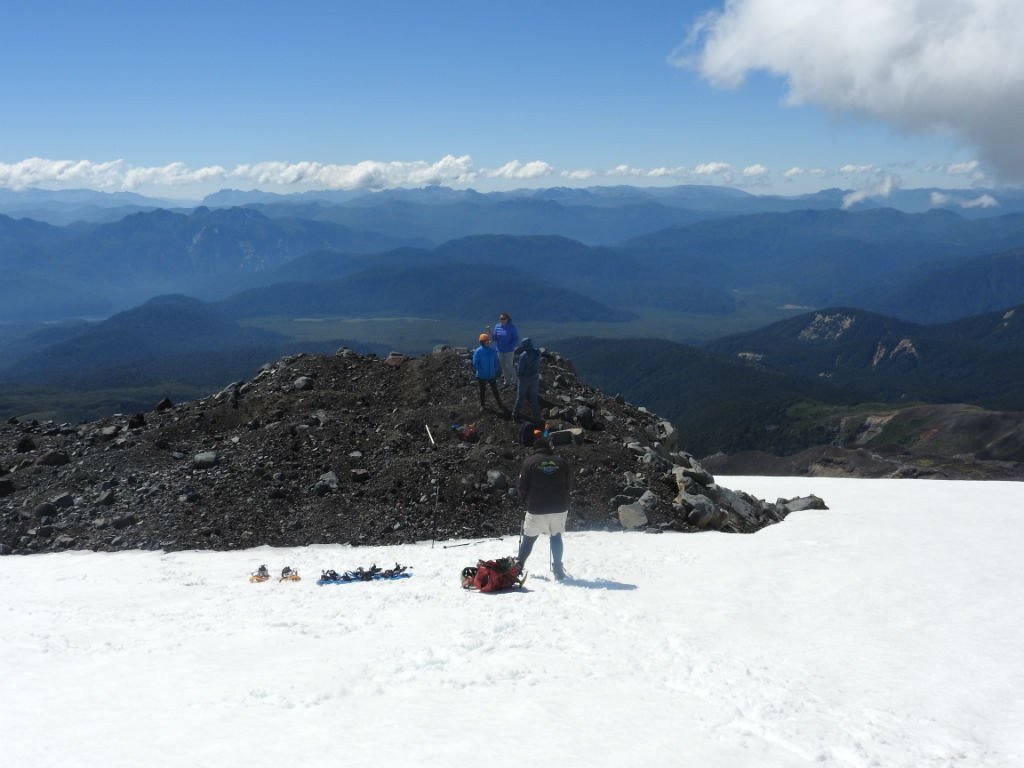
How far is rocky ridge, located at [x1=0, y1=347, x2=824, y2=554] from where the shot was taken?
19.7 m

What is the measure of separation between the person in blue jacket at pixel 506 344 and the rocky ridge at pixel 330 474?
706mm

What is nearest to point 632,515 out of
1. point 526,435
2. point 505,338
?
point 526,435

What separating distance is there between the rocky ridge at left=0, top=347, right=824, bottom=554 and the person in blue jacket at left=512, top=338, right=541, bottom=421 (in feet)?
2.61

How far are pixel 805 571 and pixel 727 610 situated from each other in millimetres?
3356

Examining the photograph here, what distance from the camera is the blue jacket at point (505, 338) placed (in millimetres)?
25562

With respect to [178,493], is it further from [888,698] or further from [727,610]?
[888,698]

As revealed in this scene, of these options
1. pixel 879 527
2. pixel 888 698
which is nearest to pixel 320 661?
pixel 888 698

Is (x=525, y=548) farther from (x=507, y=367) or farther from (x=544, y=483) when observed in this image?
(x=507, y=367)

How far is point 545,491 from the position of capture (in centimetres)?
1429

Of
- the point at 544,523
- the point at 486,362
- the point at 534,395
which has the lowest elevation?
the point at 544,523

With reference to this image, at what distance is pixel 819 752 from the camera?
8406 millimetres

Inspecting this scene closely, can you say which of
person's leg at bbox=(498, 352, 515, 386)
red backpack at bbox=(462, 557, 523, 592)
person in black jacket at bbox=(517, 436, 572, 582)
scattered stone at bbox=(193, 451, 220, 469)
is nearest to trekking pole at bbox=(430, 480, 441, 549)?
red backpack at bbox=(462, 557, 523, 592)

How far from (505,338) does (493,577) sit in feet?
42.2

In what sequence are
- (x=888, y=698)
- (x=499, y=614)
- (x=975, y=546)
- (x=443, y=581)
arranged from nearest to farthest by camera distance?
1. (x=888, y=698)
2. (x=499, y=614)
3. (x=443, y=581)
4. (x=975, y=546)
